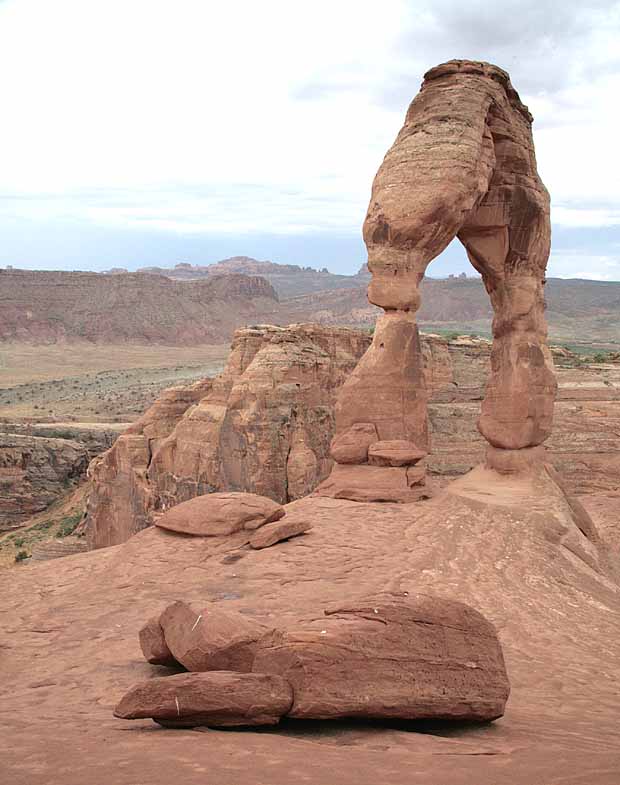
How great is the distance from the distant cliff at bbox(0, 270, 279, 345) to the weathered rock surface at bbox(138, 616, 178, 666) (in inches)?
Answer: 3967

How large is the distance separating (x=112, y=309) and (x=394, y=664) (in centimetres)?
10935

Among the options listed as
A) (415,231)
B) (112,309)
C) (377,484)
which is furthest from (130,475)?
(112,309)

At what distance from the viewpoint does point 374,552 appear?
10852 millimetres

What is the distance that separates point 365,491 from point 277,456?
430 inches

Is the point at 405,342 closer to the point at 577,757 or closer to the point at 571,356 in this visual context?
the point at 577,757

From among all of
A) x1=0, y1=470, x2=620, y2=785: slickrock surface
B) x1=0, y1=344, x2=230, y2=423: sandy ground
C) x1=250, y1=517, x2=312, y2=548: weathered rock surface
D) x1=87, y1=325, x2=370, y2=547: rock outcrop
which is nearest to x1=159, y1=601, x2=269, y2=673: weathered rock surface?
x1=0, y1=470, x2=620, y2=785: slickrock surface

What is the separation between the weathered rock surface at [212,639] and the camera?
6.09 m

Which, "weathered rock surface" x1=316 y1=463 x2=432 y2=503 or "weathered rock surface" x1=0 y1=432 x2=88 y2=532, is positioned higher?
"weathered rock surface" x1=316 y1=463 x2=432 y2=503

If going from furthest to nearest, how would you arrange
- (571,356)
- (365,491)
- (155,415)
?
(571,356) → (155,415) → (365,491)

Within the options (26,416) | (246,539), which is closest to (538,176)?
(246,539)

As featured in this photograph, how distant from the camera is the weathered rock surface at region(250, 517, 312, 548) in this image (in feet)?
35.7

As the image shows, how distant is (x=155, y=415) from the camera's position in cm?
2808

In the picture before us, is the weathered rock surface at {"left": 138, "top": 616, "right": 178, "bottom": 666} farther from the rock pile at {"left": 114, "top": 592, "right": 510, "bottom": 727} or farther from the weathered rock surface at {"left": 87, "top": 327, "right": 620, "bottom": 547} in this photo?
the weathered rock surface at {"left": 87, "top": 327, "right": 620, "bottom": 547}

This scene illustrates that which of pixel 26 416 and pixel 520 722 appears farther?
pixel 26 416
